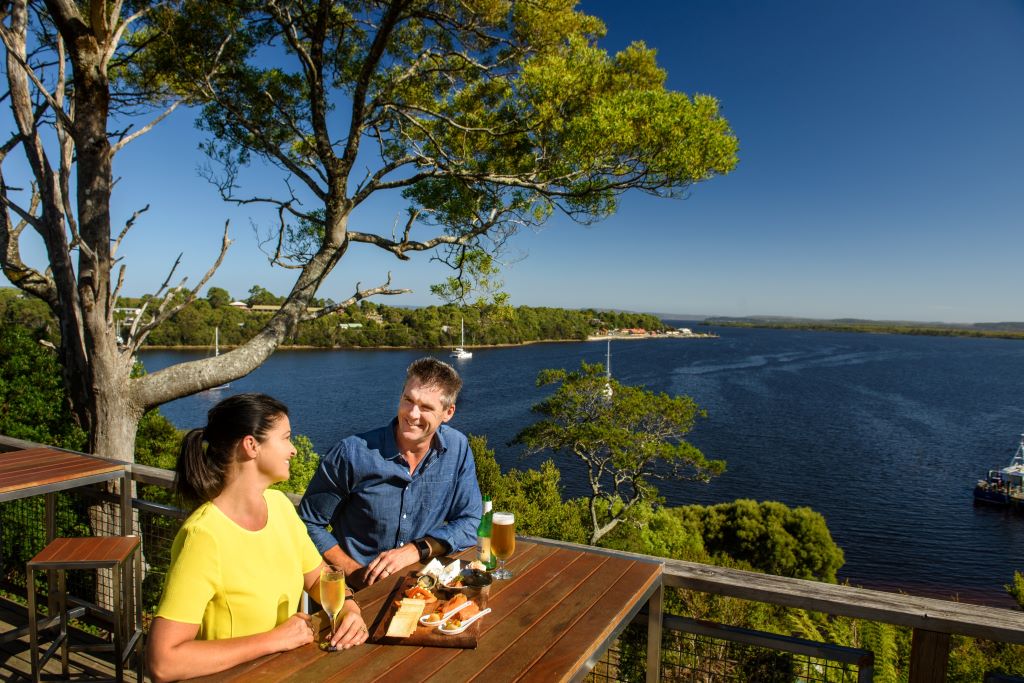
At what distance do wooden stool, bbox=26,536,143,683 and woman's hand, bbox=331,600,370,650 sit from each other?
4.20 feet

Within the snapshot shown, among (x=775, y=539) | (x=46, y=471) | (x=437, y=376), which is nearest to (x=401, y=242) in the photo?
(x=46, y=471)

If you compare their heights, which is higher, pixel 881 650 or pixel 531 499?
pixel 881 650

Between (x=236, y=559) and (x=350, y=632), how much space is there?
31 centimetres

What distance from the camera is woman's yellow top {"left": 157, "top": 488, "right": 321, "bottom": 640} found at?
1.18 metres

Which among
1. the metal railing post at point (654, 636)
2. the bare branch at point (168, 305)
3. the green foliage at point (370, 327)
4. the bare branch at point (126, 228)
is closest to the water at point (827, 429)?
the green foliage at point (370, 327)

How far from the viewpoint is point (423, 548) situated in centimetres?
185

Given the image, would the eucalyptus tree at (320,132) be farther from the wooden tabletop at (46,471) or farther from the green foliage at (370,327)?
the green foliage at (370,327)

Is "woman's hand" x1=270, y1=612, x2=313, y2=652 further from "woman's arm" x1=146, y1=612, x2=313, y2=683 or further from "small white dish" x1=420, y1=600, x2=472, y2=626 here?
"small white dish" x1=420, y1=600, x2=472, y2=626

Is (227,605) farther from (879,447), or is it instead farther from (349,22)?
(879,447)

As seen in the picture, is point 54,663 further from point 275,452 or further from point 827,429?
point 827,429

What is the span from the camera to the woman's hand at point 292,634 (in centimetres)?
118

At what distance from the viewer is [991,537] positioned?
2370 centimetres

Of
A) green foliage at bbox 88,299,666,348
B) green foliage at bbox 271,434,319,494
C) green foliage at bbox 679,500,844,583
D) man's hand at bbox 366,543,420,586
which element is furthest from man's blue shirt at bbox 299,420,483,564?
green foliage at bbox 88,299,666,348

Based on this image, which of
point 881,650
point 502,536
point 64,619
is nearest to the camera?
point 502,536
